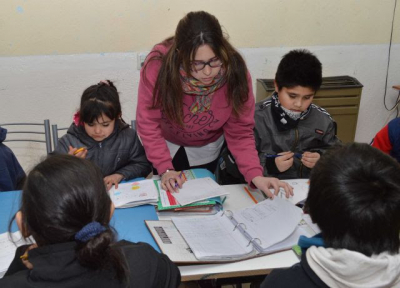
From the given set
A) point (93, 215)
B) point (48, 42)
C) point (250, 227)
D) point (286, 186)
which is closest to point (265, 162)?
point (286, 186)

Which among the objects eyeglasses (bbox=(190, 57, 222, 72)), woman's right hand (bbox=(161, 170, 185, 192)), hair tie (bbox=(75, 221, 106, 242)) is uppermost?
eyeglasses (bbox=(190, 57, 222, 72))

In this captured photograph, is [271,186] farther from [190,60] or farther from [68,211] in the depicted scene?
[68,211]

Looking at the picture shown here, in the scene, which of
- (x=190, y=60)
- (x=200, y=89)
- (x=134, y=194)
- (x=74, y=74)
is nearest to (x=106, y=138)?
(x=134, y=194)

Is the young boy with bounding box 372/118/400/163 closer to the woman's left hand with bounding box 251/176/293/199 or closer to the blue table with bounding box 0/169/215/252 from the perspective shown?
the woman's left hand with bounding box 251/176/293/199

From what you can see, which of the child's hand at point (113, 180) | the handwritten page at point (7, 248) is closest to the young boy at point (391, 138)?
the child's hand at point (113, 180)

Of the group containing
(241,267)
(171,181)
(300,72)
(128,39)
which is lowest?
(241,267)

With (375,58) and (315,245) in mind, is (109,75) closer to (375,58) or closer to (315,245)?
(375,58)

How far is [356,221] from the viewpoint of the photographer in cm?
86

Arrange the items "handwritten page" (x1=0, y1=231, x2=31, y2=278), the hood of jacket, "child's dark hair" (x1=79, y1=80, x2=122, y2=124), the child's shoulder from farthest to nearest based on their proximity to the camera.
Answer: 1. the child's shoulder
2. "child's dark hair" (x1=79, y1=80, x2=122, y2=124)
3. "handwritten page" (x1=0, y1=231, x2=31, y2=278)
4. the hood of jacket

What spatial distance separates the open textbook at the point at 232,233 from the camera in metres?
1.27

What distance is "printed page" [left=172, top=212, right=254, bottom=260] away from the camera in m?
1.26

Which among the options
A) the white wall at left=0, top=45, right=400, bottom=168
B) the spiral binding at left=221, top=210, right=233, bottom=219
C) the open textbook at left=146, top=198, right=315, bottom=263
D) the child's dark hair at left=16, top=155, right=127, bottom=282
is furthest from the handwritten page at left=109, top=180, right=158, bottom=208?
the white wall at left=0, top=45, right=400, bottom=168

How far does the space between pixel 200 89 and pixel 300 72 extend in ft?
1.75

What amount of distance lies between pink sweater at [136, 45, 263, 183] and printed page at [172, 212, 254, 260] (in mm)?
349
